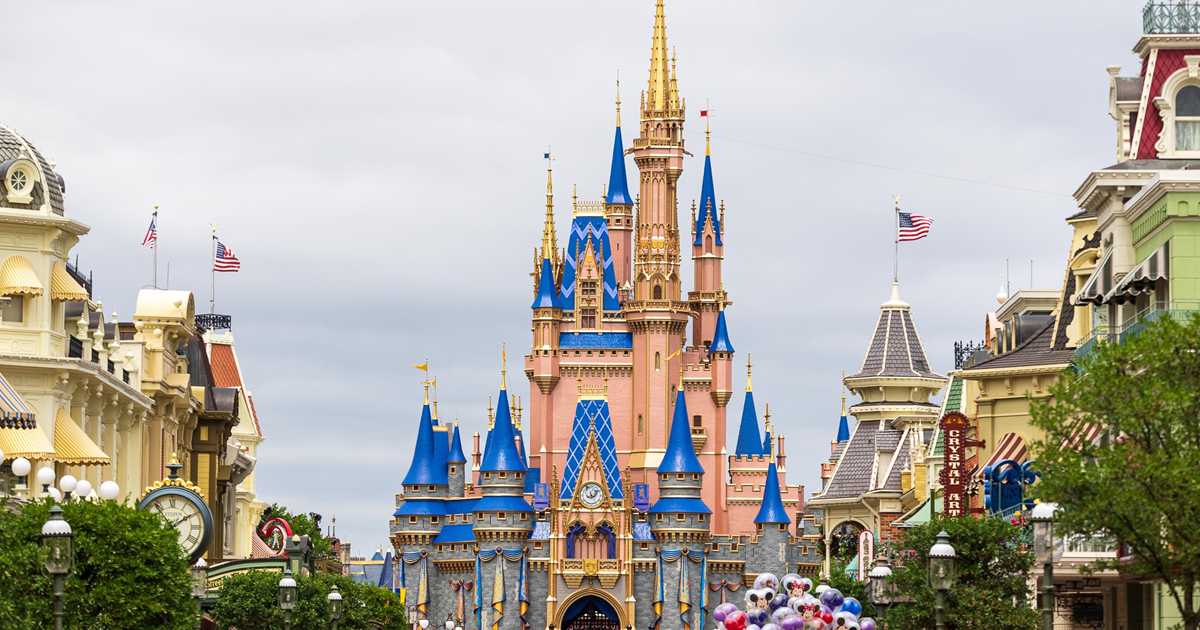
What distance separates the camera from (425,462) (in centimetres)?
17900

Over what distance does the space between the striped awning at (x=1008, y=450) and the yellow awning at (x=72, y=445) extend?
2484 centimetres

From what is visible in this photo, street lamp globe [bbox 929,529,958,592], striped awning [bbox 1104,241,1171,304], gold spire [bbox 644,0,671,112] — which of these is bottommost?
street lamp globe [bbox 929,529,958,592]

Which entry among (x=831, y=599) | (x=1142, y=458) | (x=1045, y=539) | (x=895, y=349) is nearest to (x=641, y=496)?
(x=895, y=349)

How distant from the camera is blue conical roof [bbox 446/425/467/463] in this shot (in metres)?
181

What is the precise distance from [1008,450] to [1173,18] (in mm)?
18421

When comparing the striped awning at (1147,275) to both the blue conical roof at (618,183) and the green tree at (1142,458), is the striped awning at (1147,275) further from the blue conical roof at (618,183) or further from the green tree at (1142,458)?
the blue conical roof at (618,183)

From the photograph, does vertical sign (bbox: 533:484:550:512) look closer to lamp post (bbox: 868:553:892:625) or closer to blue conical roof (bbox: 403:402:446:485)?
blue conical roof (bbox: 403:402:446:485)

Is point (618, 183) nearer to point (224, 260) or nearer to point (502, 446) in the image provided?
point (502, 446)

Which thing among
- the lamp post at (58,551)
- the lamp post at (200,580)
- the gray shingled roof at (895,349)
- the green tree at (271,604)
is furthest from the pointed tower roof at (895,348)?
the lamp post at (58,551)

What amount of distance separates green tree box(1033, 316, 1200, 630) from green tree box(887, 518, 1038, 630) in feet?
58.2

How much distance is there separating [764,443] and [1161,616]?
11712 cm

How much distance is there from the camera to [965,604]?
226 ft

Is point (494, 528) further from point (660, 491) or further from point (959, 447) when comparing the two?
point (959, 447)

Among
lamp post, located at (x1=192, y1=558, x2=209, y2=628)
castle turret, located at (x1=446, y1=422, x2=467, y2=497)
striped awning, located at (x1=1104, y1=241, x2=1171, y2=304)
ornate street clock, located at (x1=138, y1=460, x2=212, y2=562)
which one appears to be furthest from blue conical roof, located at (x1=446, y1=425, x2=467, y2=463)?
striped awning, located at (x1=1104, y1=241, x2=1171, y2=304)
